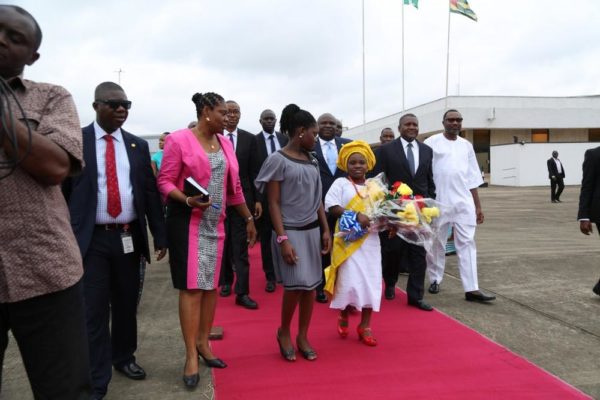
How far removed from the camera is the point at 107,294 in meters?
3.10

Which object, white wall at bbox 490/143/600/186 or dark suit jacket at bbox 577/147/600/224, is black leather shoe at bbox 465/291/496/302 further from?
white wall at bbox 490/143/600/186

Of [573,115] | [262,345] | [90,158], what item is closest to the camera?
[90,158]

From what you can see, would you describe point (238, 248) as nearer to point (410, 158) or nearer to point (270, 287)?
point (270, 287)

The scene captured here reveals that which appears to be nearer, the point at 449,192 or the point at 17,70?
the point at 17,70

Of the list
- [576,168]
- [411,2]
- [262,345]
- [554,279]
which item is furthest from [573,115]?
[262,345]

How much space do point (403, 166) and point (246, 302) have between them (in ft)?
7.34

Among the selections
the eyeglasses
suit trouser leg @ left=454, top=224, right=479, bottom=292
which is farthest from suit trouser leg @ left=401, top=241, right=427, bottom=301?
the eyeglasses

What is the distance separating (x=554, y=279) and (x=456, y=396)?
3832 millimetres

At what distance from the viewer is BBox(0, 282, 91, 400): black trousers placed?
1.64 meters

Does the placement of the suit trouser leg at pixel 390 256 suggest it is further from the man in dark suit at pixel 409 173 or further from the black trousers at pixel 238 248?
the black trousers at pixel 238 248

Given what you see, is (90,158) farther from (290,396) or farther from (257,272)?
(257,272)

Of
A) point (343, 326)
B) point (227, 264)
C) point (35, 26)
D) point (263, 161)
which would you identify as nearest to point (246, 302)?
point (227, 264)

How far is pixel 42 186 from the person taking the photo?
161cm

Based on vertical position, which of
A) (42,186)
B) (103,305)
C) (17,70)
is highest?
(17,70)
